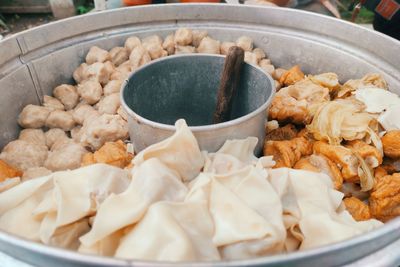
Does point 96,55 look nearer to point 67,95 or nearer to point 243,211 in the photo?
point 67,95

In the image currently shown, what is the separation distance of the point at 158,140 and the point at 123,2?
3337 millimetres

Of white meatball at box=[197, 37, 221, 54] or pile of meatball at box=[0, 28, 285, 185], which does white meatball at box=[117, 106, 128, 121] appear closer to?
pile of meatball at box=[0, 28, 285, 185]

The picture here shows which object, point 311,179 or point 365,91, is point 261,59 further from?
point 311,179

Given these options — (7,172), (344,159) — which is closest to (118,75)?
(7,172)

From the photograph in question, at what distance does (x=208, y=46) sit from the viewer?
323 centimetres

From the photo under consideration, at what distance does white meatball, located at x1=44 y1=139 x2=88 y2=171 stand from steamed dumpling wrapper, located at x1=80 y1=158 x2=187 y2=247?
75cm

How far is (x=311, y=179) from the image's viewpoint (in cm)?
181

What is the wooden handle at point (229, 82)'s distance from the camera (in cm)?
241

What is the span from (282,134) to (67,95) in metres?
1.74

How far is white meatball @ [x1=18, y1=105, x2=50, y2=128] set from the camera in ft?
8.84

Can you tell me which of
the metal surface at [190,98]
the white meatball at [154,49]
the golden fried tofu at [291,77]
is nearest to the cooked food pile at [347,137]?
the golden fried tofu at [291,77]

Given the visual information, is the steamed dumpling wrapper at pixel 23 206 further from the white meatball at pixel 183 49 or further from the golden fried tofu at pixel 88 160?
the white meatball at pixel 183 49

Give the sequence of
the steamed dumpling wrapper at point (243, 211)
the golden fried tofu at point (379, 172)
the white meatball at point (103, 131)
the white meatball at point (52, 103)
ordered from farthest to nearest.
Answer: the white meatball at point (52, 103) → the white meatball at point (103, 131) → the golden fried tofu at point (379, 172) → the steamed dumpling wrapper at point (243, 211)

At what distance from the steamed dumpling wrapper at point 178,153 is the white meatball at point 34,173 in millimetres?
758
